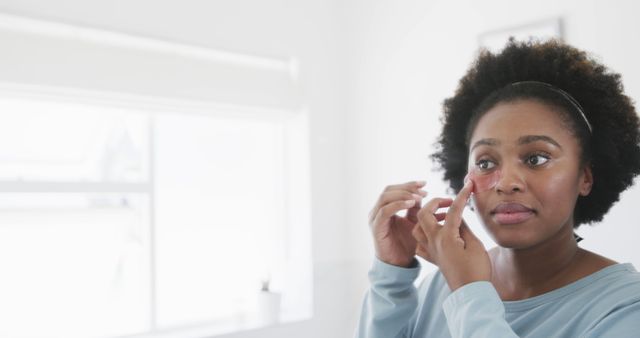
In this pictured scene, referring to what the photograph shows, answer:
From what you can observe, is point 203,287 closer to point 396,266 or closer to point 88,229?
point 88,229

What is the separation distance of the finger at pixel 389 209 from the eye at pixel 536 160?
0.71ft

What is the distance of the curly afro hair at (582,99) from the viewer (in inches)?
36.4

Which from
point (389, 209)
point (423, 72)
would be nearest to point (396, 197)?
point (389, 209)

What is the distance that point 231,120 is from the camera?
7.59 ft

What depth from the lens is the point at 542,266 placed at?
917 mm

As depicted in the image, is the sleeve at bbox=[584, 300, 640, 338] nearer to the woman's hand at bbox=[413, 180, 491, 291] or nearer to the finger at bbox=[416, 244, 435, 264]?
the woman's hand at bbox=[413, 180, 491, 291]

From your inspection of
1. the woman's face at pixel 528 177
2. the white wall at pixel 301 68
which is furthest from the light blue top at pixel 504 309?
the white wall at pixel 301 68

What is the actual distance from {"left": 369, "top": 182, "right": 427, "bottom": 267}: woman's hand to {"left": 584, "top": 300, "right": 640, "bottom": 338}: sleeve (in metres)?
0.36

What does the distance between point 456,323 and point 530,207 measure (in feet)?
0.72

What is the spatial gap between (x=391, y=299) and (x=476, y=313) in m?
0.30

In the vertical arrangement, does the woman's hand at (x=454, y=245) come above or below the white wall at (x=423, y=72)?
below

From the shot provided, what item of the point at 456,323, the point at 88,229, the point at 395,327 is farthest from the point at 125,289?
the point at 456,323

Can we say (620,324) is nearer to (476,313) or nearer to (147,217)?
(476,313)

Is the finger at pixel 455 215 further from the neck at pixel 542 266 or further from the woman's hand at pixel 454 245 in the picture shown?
the neck at pixel 542 266
